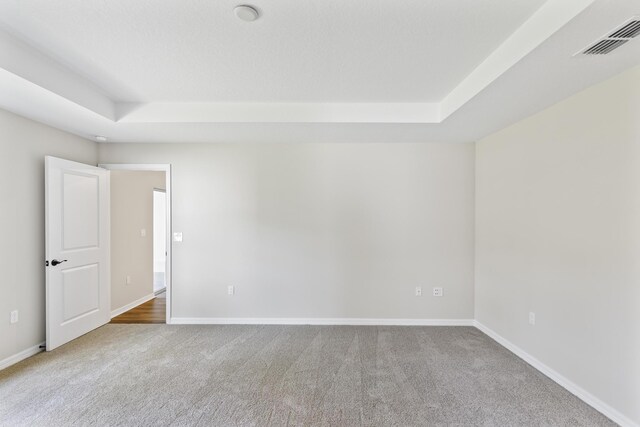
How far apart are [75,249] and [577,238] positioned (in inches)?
196

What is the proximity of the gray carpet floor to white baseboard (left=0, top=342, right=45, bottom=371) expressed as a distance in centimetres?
9

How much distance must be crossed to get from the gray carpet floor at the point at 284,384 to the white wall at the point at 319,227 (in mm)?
526

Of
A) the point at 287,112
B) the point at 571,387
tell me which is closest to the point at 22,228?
the point at 287,112

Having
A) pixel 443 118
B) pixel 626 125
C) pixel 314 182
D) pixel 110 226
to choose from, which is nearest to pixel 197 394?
pixel 314 182

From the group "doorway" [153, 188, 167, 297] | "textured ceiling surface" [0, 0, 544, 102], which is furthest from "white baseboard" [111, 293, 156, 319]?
"textured ceiling surface" [0, 0, 544, 102]

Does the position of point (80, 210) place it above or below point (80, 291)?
above

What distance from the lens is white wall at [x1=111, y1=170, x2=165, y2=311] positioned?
442 centimetres

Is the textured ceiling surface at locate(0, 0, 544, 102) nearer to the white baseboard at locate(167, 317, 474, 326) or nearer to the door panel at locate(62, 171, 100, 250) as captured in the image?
→ the door panel at locate(62, 171, 100, 250)

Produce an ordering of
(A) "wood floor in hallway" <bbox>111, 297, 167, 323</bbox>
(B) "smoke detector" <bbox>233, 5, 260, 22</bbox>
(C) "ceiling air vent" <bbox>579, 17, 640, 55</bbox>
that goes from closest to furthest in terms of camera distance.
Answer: (C) "ceiling air vent" <bbox>579, 17, 640, 55</bbox> < (B) "smoke detector" <bbox>233, 5, 260, 22</bbox> < (A) "wood floor in hallway" <bbox>111, 297, 167, 323</bbox>

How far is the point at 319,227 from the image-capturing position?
407 centimetres

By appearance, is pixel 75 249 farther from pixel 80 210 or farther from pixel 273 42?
pixel 273 42

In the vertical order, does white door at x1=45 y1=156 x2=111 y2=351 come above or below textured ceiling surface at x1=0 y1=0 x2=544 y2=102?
below

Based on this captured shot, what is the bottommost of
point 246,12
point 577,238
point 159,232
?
point 159,232

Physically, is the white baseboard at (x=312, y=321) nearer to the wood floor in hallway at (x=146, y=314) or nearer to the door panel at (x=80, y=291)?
the wood floor in hallway at (x=146, y=314)
